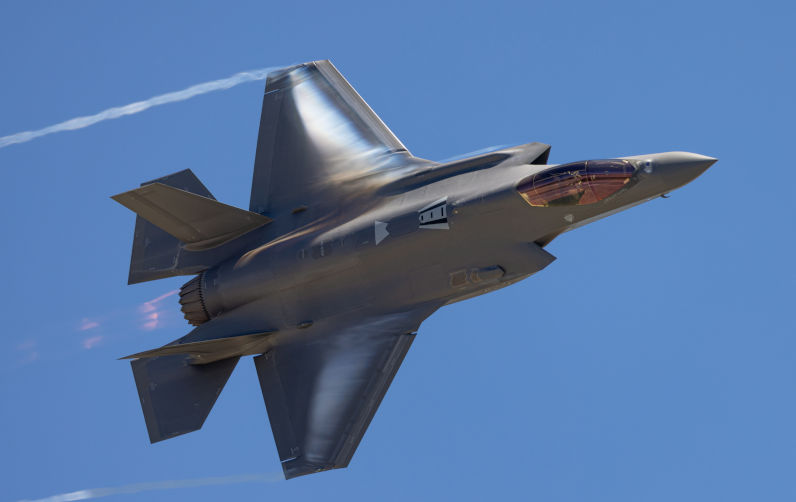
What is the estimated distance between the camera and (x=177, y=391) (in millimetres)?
20219

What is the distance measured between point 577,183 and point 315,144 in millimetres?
5708

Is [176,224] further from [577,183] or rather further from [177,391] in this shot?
[577,183]

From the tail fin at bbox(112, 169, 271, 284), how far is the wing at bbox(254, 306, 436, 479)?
8.48 feet

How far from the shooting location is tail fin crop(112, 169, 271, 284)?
20.0 meters

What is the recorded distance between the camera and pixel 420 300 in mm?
19172

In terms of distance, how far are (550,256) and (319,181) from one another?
4.97m

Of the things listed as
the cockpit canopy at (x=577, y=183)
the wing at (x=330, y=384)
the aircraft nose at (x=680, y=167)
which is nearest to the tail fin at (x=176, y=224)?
the wing at (x=330, y=384)

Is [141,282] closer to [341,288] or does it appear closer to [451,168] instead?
[341,288]

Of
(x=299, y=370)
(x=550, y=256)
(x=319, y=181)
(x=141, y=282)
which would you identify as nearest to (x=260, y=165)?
(x=319, y=181)

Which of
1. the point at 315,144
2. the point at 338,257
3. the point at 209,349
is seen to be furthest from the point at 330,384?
→ the point at 315,144

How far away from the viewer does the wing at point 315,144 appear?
68.5ft

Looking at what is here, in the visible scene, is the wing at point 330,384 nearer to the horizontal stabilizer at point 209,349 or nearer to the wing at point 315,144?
the horizontal stabilizer at point 209,349

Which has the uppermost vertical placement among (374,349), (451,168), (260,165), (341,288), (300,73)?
(300,73)

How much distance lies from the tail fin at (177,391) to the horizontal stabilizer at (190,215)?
7.43ft
